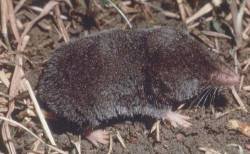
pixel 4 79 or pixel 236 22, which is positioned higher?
pixel 236 22

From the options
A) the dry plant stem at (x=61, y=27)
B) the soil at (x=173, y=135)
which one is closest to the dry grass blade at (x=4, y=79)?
the soil at (x=173, y=135)

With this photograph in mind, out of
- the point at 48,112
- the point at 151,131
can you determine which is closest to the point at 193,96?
the point at 151,131

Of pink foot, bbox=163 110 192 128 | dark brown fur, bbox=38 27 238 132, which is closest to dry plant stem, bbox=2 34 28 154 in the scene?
dark brown fur, bbox=38 27 238 132

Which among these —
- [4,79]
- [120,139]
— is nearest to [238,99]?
[120,139]

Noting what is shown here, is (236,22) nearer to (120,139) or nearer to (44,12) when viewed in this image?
(120,139)

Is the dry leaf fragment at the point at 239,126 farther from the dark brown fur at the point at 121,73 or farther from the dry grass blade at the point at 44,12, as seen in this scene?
the dry grass blade at the point at 44,12

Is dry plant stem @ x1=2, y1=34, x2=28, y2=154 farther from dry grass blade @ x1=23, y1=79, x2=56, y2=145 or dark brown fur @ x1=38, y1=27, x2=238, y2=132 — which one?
dark brown fur @ x1=38, y1=27, x2=238, y2=132
